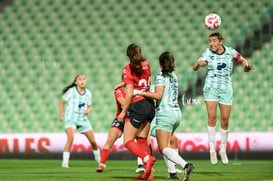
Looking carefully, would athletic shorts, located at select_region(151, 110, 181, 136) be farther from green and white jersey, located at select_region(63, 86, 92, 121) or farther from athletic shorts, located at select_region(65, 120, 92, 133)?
green and white jersey, located at select_region(63, 86, 92, 121)

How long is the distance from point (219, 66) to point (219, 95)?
1.54ft

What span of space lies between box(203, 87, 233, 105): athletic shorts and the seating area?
6.35 meters

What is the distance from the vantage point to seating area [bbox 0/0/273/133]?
53.4 feet

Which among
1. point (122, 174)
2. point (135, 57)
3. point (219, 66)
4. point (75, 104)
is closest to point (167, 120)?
point (135, 57)

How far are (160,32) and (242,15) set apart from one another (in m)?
2.56

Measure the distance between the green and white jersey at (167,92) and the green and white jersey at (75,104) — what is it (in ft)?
15.8

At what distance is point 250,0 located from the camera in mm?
17984

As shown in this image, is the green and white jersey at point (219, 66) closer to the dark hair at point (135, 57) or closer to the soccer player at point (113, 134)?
the soccer player at point (113, 134)

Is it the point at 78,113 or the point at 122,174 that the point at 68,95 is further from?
the point at 122,174

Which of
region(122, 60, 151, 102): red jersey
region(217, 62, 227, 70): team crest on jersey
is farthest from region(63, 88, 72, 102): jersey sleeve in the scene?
region(122, 60, 151, 102): red jersey

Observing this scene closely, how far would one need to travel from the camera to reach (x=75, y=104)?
1215 centimetres

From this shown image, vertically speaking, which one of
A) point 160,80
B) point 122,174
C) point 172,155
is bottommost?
point 122,174

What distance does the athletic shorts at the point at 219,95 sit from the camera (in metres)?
9.25

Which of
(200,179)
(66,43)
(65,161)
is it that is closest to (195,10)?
(66,43)
